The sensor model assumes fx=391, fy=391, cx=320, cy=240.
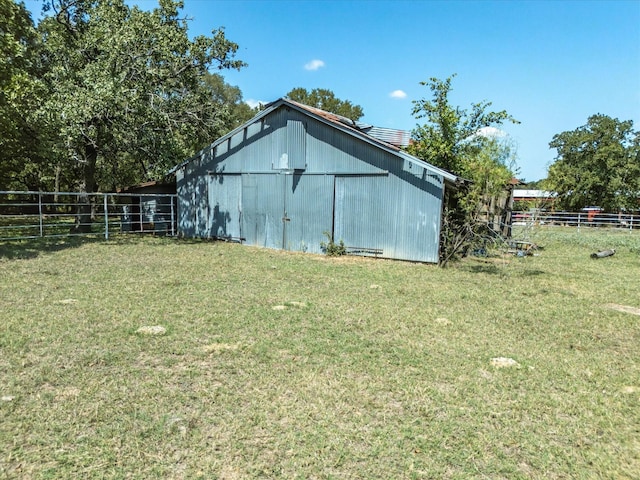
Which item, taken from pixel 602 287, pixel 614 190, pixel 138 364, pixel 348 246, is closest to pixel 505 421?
pixel 138 364

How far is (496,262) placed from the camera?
10.5 meters

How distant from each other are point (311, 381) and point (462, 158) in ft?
36.6

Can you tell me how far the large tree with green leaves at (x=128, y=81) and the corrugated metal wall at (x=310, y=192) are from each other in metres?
1.81

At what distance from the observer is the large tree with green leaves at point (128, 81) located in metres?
11.7

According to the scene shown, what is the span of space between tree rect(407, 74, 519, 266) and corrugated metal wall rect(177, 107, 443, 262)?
2.08 feet

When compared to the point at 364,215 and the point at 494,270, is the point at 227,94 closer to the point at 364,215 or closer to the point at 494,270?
the point at 364,215

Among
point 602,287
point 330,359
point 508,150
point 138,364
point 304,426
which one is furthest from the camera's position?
point 508,150

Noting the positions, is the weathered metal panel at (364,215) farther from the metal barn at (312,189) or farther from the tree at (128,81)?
the tree at (128,81)

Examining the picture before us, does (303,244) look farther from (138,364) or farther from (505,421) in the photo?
(505,421)

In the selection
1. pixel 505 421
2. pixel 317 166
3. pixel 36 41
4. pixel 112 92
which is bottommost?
pixel 505 421

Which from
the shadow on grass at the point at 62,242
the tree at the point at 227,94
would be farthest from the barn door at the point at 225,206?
the tree at the point at 227,94

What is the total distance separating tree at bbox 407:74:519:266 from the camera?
8930mm

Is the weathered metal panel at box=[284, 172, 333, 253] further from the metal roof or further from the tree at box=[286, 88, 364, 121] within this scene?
the tree at box=[286, 88, 364, 121]

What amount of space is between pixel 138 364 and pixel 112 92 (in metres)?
10.5
